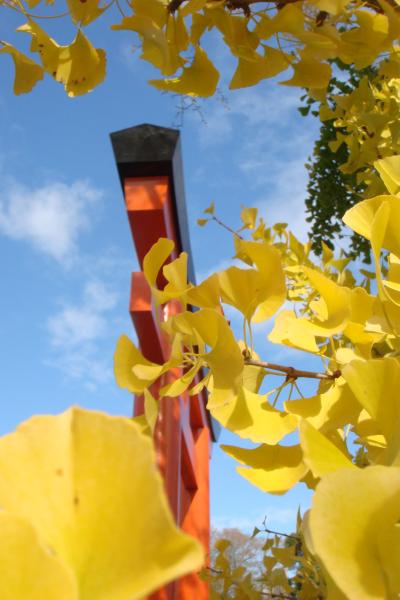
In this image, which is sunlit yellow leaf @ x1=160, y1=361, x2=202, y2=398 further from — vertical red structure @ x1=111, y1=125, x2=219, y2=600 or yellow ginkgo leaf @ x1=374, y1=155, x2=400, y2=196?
vertical red structure @ x1=111, y1=125, x2=219, y2=600

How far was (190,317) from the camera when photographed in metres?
0.46

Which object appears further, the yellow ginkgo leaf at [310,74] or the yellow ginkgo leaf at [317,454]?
the yellow ginkgo leaf at [310,74]

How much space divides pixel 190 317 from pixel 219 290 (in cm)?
5

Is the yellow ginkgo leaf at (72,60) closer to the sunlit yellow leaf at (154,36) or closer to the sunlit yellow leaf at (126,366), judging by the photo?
the sunlit yellow leaf at (154,36)

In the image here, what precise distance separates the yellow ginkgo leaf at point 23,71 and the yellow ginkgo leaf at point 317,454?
713mm

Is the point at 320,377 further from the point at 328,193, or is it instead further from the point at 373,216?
the point at 328,193

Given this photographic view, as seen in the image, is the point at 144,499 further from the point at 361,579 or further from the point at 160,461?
the point at 160,461

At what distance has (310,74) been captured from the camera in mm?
725

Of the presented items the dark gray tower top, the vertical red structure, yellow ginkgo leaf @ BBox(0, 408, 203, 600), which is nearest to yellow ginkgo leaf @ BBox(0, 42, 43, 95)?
yellow ginkgo leaf @ BBox(0, 408, 203, 600)

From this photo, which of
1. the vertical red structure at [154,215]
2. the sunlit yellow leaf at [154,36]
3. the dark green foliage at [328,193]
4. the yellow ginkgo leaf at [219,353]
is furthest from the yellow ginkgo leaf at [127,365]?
the dark green foliage at [328,193]

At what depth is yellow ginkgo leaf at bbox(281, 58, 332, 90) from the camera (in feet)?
2.36

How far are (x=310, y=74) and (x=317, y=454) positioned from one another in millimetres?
562

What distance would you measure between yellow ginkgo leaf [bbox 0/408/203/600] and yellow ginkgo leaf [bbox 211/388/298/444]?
0.91 ft

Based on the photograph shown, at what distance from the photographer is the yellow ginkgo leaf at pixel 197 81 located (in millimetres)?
762
